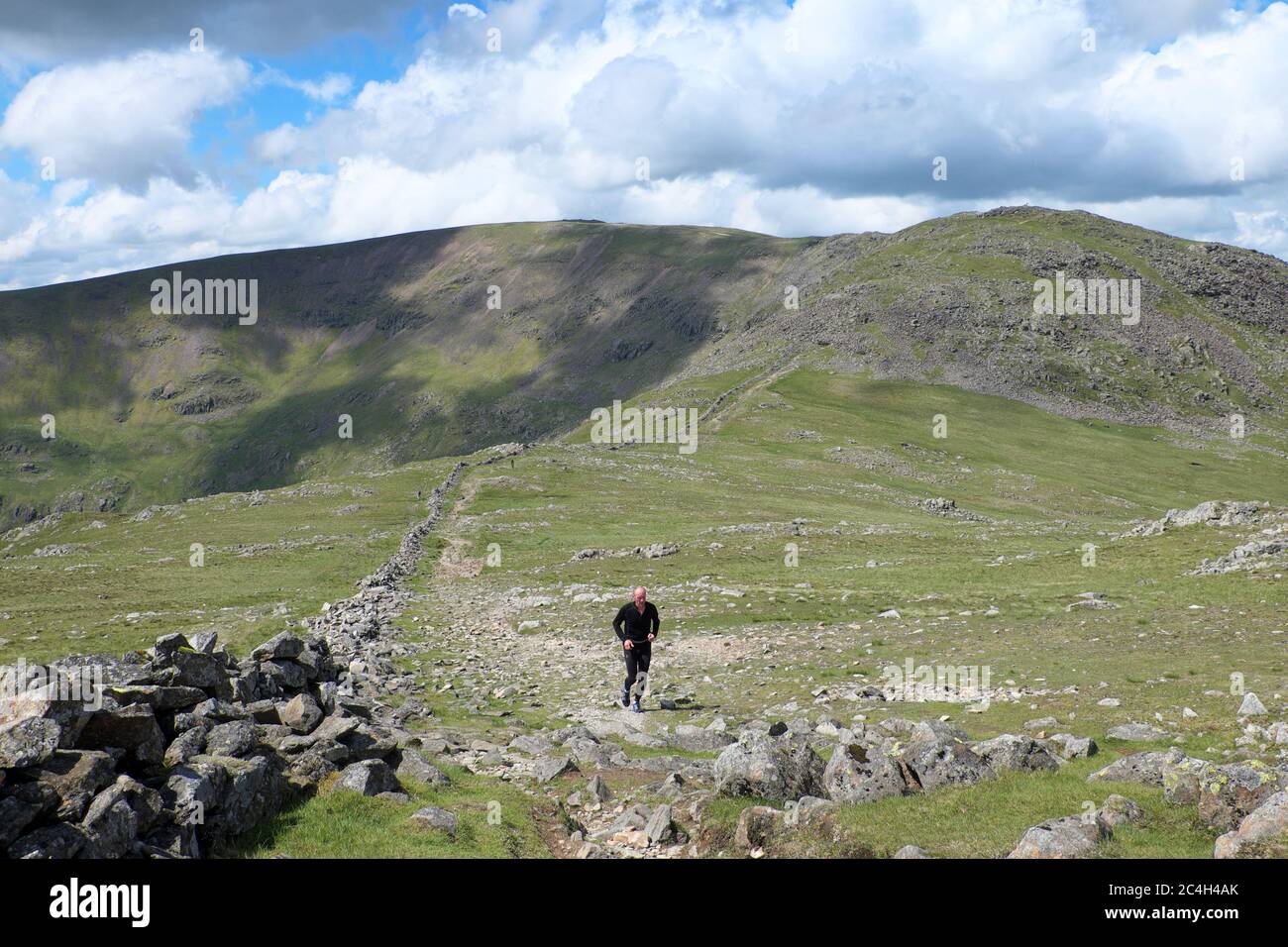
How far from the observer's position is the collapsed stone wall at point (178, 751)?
12.7 meters

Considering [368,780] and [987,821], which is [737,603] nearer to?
[368,780]

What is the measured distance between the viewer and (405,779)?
A: 59.5 feet

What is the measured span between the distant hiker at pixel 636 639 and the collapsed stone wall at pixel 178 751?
701 cm

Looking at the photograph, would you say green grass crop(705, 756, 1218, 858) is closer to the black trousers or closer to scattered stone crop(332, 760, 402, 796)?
scattered stone crop(332, 760, 402, 796)

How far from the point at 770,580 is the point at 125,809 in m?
38.6

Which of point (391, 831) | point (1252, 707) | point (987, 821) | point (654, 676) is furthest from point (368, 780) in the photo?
point (1252, 707)

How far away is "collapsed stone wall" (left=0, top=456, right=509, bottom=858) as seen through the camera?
41.5 feet

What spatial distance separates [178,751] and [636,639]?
13.9m

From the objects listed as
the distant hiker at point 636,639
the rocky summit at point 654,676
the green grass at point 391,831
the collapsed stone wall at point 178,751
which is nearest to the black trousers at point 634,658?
the distant hiker at point 636,639

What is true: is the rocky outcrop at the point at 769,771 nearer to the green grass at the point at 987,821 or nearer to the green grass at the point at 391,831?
the green grass at the point at 987,821

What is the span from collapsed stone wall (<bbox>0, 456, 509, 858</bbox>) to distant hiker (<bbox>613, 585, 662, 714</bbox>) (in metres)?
7.01

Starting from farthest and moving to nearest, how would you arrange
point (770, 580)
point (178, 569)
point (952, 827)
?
point (178, 569)
point (770, 580)
point (952, 827)
